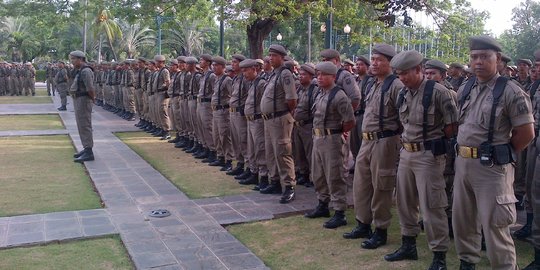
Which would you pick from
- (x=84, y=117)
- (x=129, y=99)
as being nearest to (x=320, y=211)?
(x=84, y=117)

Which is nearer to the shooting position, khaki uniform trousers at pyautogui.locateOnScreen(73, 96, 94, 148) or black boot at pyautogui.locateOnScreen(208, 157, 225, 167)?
black boot at pyautogui.locateOnScreen(208, 157, 225, 167)

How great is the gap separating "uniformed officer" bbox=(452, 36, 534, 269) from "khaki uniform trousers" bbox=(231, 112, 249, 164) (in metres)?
4.57

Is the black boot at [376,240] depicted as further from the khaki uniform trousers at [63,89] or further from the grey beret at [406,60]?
the khaki uniform trousers at [63,89]

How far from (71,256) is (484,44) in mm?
3831

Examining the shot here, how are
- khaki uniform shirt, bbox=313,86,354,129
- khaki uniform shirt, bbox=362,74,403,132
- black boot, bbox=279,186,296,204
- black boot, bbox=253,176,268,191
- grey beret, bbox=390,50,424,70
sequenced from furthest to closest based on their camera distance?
black boot, bbox=253,176,268,191 → black boot, bbox=279,186,296,204 → khaki uniform shirt, bbox=313,86,354,129 → khaki uniform shirt, bbox=362,74,403,132 → grey beret, bbox=390,50,424,70

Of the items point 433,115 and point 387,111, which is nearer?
point 433,115

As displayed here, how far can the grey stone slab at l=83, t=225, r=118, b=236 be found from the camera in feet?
17.6

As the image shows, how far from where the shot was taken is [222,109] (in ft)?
28.9

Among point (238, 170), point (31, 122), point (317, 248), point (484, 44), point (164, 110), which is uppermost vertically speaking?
point (484, 44)

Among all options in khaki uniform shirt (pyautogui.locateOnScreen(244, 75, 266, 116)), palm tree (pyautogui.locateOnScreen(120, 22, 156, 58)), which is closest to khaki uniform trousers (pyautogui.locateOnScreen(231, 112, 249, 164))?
khaki uniform shirt (pyautogui.locateOnScreen(244, 75, 266, 116))

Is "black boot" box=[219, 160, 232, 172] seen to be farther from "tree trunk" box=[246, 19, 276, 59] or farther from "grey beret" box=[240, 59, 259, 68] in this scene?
"tree trunk" box=[246, 19, 276, 59]

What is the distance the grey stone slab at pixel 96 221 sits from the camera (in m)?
5.66

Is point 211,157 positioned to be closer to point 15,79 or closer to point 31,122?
point 31,122

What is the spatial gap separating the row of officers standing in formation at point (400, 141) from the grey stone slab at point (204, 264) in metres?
1.41
